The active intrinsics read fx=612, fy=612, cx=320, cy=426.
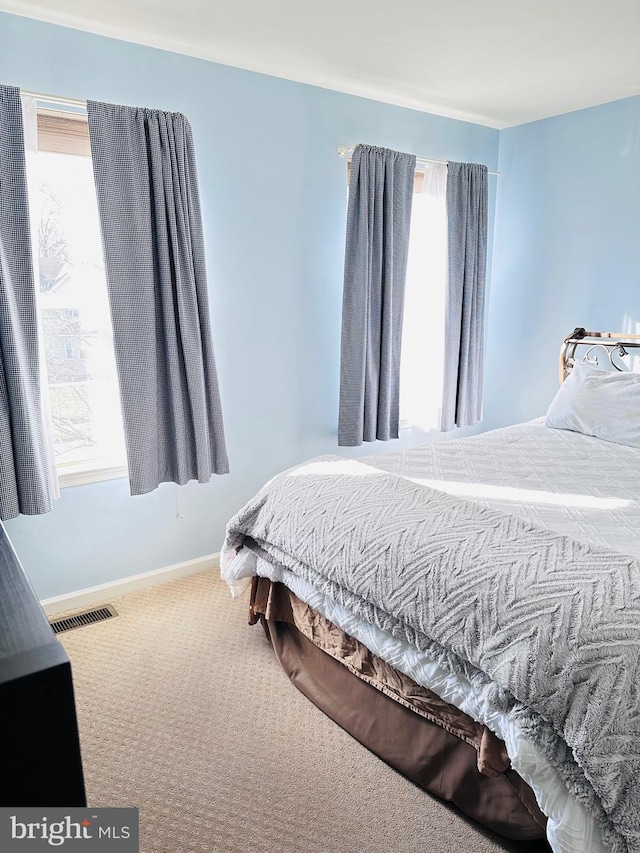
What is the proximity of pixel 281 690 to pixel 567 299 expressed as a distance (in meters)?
2.71

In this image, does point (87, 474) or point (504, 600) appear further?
point (87, 474)

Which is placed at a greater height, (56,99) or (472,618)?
(56,99)

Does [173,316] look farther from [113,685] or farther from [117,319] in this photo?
[113,685]

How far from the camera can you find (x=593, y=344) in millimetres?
3379

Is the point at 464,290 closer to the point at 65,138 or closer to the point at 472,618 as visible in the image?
the point at 65,138

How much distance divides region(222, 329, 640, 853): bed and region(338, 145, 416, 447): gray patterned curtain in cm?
77

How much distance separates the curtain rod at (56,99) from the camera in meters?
2.19

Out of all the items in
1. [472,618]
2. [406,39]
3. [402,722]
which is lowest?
[402,722]

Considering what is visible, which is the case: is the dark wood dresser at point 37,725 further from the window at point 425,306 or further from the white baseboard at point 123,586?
the window at point 425,306

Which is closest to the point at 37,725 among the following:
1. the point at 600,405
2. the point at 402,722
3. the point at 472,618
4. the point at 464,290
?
the point at 472,618

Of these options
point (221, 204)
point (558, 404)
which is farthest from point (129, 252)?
point (558, 404)

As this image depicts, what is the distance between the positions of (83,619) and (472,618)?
6.01ft

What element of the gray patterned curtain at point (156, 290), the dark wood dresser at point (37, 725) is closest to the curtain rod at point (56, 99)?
the gray patterned curtain at point (156, 290)

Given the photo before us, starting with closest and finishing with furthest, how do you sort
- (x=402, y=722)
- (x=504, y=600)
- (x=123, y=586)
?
(x=504, y=600) < (x=402, y=722) < (x=123, y=586)
